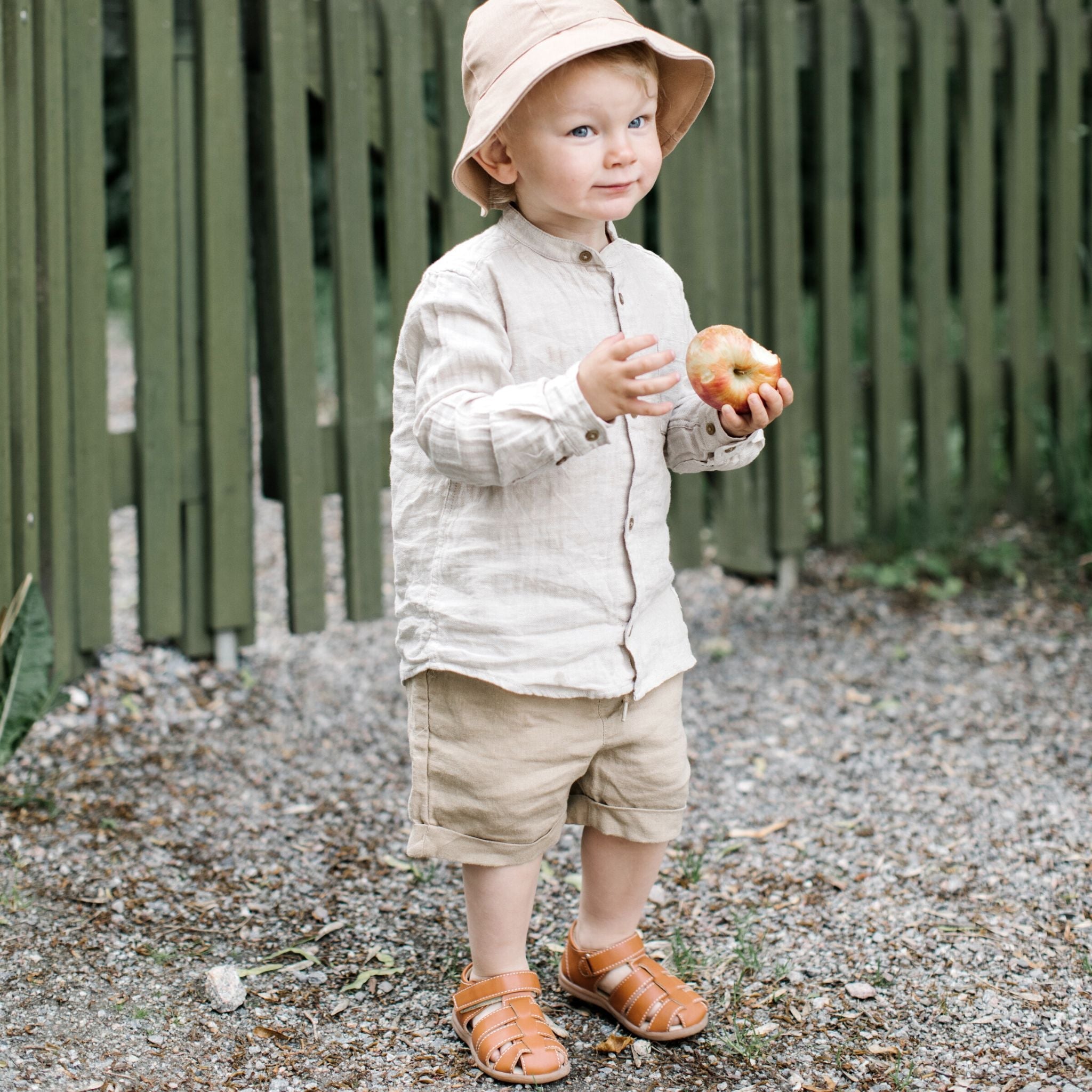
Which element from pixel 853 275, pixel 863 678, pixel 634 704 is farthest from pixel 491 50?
pixel 853 275

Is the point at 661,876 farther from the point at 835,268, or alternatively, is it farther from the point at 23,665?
the point at 835,268

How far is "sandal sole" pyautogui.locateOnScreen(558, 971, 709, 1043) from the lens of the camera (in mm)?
2270

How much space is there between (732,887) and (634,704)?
78cm

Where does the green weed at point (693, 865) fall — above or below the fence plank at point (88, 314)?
below

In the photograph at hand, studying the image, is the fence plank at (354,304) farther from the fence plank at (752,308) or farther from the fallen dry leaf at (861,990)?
the fallen dry leaf at (861,990)

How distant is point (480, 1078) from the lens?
7.13 ft

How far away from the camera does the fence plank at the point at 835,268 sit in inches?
169

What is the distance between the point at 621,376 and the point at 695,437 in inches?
14.6

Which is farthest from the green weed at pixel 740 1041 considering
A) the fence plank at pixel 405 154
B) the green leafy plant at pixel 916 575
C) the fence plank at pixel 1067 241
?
the fence plank at pixel 1067 241

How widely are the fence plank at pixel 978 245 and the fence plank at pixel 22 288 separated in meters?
2.82

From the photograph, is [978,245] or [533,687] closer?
[533,687]

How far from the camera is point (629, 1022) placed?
230 cm

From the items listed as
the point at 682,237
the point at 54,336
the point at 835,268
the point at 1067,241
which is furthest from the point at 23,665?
the point at 1067,241

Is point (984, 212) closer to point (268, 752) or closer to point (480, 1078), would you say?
point (268, 752)
